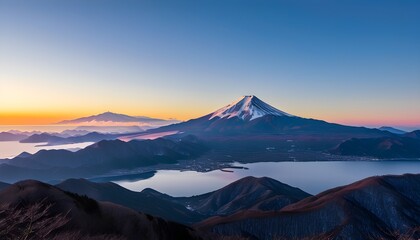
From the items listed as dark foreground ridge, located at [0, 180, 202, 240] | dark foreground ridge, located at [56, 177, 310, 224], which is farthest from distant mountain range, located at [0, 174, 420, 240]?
dark foreground ridge, located at [56, 177, 310, 224]

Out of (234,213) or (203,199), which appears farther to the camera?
(203,199)

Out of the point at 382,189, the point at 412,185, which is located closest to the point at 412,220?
the point at 382,189

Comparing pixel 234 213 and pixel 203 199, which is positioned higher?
pixel 234 213

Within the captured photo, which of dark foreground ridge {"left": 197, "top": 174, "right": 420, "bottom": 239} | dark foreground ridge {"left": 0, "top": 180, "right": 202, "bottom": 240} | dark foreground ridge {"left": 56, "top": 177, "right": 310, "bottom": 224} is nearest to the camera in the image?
dark foreground ridge {"left": 0, "top": 180, "right": 202, "bottom": 240}

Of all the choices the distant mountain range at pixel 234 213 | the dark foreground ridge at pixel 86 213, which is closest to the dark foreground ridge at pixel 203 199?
the distant mountain range at pixel 234 213

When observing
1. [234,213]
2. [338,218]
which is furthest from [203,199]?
[338,218]

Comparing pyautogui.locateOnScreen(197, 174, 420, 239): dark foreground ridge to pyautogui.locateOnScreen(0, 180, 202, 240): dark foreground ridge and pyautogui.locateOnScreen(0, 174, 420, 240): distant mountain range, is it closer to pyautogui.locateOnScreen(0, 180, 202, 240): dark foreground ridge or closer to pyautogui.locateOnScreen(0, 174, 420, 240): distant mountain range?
pyautogui.locateOnScreen(0, 174, 420, 240): distant mountain range

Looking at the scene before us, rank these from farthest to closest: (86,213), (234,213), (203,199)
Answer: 1. (203,199)
2. (234,213)
3. (86,213)

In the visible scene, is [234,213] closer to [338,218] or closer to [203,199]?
[338,218]

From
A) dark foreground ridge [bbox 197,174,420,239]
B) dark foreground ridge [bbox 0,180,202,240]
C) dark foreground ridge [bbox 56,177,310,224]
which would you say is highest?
dark foreground ridge [bbox 0,180,202,240]
